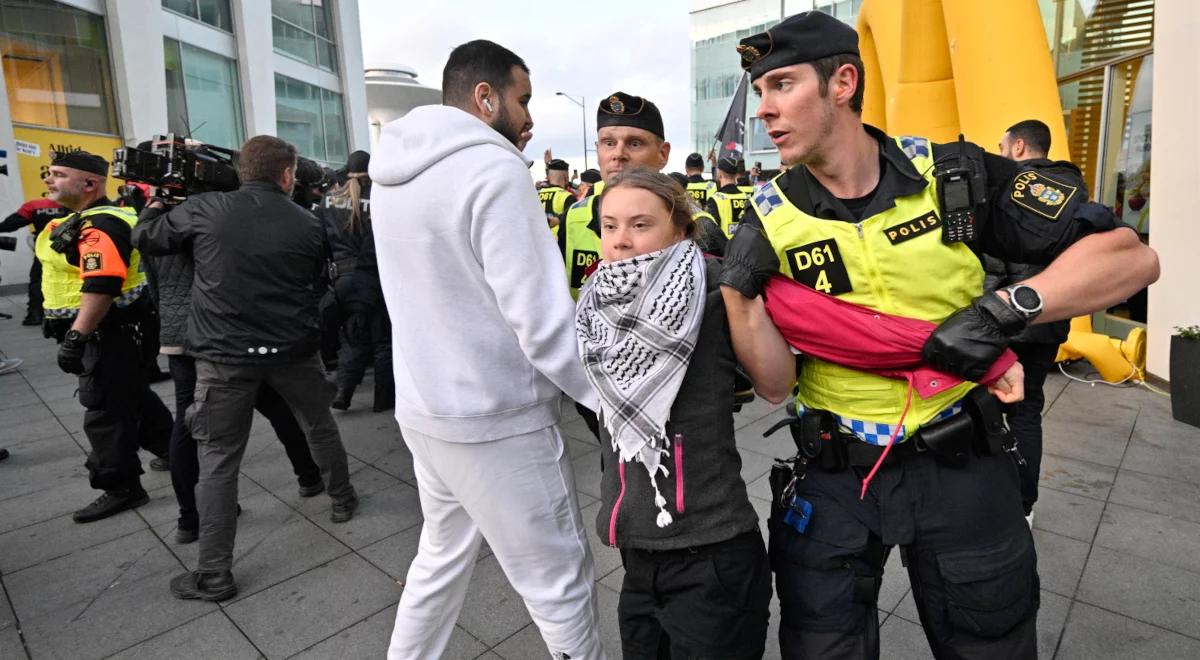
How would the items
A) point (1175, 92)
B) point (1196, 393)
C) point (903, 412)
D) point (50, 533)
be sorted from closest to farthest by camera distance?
point (903, 412)
point (50, 533)
point (1196, 393)
point (1175, 92)

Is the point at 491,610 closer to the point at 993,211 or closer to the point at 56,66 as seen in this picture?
the point at 993,211

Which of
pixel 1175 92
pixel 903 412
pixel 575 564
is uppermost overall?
pixel 1175 92

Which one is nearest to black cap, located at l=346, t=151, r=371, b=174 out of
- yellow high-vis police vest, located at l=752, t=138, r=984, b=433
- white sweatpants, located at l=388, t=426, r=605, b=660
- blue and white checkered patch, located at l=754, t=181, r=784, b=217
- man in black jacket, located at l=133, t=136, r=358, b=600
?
man in black jacket, located at l=133, t=136, r=358, b=600

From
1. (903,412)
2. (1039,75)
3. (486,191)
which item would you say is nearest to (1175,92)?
(1039,75)

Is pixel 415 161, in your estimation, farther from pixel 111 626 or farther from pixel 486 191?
pixel 111 626

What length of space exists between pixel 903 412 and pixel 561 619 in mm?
1066

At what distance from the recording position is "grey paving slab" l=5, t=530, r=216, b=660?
8.99ft

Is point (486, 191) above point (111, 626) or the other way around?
above

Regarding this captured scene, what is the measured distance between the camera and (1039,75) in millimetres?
5828

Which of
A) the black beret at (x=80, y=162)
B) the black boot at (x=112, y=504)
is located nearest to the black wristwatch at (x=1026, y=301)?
the black beret at (x=80, y=162)

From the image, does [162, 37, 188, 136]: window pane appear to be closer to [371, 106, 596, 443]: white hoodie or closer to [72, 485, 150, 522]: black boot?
[72, 485, 150, 522]: black boot

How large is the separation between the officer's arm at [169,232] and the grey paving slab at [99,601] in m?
1.57

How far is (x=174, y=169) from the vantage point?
11.2ft

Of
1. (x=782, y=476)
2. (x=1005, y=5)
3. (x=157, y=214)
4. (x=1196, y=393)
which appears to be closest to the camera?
(x=782, y=476)
